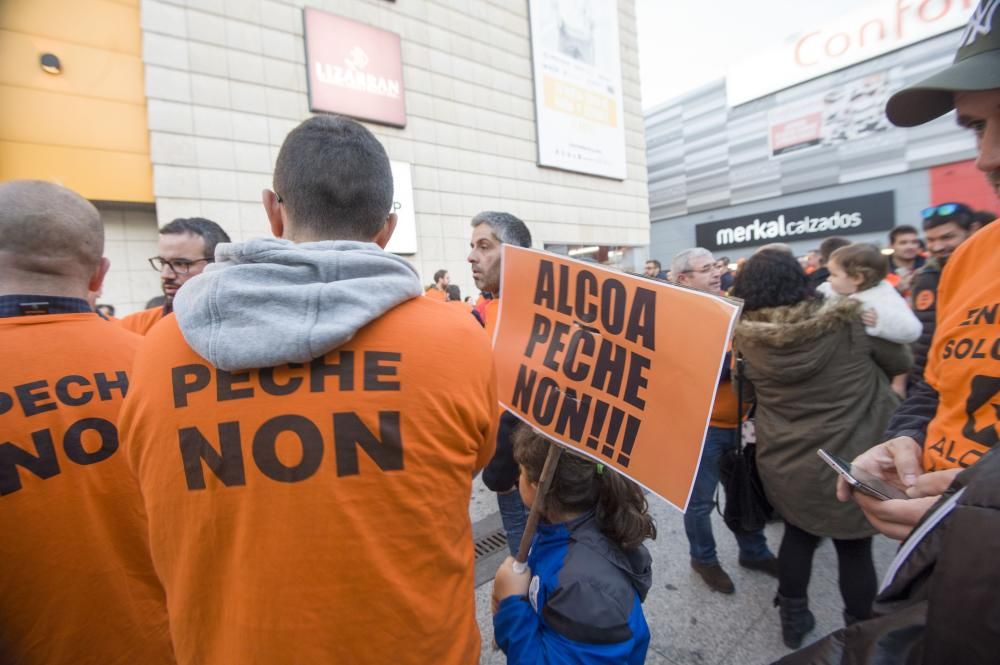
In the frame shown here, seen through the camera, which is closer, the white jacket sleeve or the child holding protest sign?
the child holding protest sign

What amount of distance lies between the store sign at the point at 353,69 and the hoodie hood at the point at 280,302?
12.5 meters

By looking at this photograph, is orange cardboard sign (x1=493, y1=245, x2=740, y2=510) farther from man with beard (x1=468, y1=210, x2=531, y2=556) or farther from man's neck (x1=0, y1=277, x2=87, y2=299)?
man's neck (x1=0, y1=277, x2=87, y2=299)

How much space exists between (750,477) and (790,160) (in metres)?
30.2

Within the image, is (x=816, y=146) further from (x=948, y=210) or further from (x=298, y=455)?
(x=298, y=455)

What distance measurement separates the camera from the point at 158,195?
9.51 metres

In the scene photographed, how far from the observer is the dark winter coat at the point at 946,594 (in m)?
0.54

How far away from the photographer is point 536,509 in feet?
4.67

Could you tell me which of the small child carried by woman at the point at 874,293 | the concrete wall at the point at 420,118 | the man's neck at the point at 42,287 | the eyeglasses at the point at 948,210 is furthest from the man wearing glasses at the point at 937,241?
the concrete wall at the point at 420,118

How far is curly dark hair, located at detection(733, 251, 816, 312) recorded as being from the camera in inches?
90.6

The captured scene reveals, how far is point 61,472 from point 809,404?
2.89m

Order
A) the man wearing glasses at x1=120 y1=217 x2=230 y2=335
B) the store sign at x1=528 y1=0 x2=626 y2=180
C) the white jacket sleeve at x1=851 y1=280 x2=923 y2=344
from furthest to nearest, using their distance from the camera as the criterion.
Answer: the store sign at x1=528 y1=0 x2=626 y2=180 → the man wearing glasses at x1=120 y1=217 x2=230 y2=335 → the white jacket sleeve at x1=851 y1=280 x2=923 y2=344

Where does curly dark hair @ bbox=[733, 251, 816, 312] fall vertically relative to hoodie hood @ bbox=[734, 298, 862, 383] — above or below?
above

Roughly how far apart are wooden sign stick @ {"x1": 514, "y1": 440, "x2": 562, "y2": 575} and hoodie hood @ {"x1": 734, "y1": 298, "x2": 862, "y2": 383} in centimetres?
133

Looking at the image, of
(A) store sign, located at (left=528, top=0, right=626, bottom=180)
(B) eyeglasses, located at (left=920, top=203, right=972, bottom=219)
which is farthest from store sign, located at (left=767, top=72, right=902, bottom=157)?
(B) eyeglasses, located at (left=920, top=203, right=972, bottom=219)
